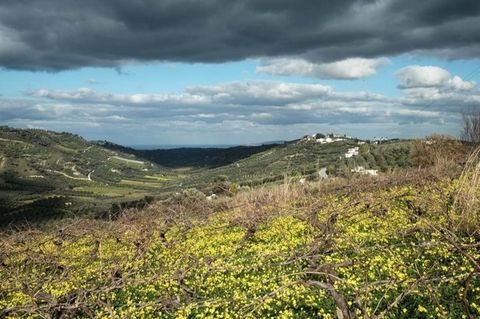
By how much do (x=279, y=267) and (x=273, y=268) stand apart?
0.18 meters

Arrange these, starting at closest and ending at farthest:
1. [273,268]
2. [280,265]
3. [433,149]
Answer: [280,265] < [273,268] < [433,149]

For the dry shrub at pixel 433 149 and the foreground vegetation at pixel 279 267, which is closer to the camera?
the foreground vegetation at pixel 279 267

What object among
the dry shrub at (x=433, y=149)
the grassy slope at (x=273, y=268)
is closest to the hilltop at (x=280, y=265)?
the grassy slope at (x=273, y=268)

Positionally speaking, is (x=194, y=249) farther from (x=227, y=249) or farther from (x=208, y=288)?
(x=208, y=288)

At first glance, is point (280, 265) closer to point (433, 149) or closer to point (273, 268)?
point (273, 268)

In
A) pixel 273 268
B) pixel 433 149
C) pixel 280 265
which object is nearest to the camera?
pixel 280 265

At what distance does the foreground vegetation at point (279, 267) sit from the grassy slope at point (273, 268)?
4 cm

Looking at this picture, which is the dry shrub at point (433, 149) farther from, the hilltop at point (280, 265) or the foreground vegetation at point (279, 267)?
the foreground vegetation at point (279, 267)

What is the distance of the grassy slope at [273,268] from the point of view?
749 cm

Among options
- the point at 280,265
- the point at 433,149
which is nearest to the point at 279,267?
the point at 280,265

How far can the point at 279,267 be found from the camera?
11.3 m

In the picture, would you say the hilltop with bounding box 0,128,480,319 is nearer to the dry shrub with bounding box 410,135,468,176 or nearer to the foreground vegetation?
the foreground vegetation

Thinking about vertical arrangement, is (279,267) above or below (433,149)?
below

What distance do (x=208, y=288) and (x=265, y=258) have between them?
2185 millimetres
